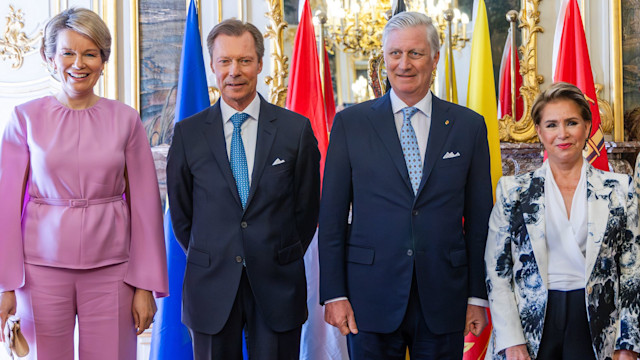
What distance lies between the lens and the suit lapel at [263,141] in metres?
2.15

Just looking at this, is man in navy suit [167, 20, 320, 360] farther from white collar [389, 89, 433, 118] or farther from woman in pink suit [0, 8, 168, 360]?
white collar [389, 89, 433, 118]

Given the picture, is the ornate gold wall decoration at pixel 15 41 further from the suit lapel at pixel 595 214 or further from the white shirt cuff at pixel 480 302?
the suit lapel at pixel 595 214

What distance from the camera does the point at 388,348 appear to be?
6.86 feet

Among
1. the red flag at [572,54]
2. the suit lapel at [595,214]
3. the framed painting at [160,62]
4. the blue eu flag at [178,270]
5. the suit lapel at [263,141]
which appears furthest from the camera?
the framed painting at [160,62]

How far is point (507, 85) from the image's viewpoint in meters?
4.21

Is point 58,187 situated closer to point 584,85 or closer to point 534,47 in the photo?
point 584,85

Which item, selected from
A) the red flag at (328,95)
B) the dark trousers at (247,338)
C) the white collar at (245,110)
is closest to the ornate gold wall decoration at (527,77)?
the red flag at (328,95)

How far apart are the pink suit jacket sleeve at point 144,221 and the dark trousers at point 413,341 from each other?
0.78 meters

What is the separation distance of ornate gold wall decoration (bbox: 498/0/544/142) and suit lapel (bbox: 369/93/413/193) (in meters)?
2.18

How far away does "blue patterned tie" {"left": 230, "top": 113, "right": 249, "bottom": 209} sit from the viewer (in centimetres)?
218

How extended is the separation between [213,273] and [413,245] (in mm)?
696

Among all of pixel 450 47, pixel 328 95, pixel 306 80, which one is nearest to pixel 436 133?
pixel 306 80

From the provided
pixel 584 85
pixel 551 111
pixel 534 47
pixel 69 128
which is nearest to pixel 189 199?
pixel 69 128

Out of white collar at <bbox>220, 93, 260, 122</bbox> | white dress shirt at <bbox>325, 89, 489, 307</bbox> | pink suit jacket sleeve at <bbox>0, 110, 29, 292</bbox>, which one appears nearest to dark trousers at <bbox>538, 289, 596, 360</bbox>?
white dress shirt at <bbox>325, 89, 489, 307</bbox>
